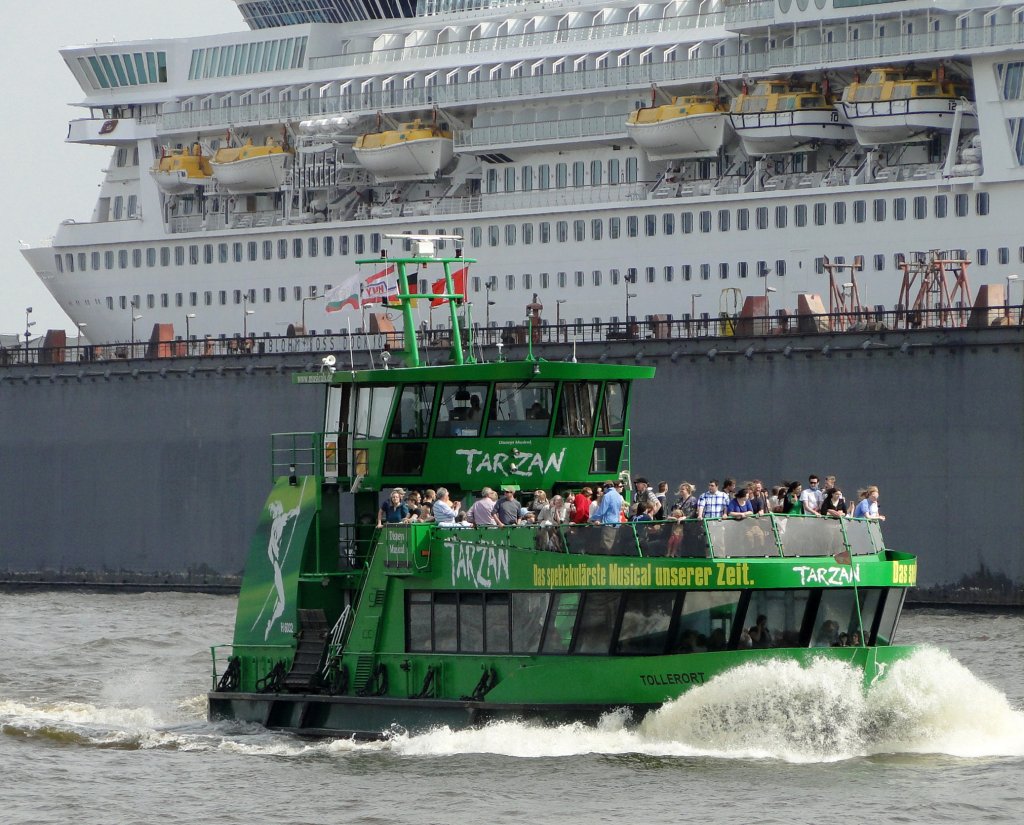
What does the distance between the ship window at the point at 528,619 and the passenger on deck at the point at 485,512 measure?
3.44 ft

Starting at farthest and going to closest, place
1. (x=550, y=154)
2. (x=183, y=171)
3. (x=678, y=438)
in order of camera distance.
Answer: (x=183, y=171) → (x=550, y=154) → (x=678, y=438)

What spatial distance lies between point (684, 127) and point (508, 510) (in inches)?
1300

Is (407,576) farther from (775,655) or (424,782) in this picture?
(775,655)

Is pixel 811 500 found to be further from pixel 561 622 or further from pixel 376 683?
pixel 376 683

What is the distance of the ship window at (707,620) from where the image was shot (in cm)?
2406

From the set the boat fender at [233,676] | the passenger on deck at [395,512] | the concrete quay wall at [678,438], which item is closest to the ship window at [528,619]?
the passenger on deck at [395,512]

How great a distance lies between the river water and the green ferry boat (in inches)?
12.1

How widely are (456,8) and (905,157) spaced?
17364mm

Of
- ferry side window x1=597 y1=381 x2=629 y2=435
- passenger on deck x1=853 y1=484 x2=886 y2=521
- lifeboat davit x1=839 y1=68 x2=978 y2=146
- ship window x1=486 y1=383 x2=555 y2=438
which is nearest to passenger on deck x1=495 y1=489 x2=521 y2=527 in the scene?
ship window x1=486 y1=383 x2=555 y2=438

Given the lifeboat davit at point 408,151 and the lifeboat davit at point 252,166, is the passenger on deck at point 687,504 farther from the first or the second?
the lifeboat davit at point 252,166

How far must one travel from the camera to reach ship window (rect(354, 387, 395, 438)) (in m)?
28.0

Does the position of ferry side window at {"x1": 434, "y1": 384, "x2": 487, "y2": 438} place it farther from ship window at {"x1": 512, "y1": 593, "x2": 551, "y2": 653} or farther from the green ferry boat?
ship window at {"x1": 512, "y1": 593, "x2": 551, "y2": 653}

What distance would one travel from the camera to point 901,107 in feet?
178

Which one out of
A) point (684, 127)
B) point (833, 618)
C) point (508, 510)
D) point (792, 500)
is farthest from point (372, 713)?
point (684, 127)
